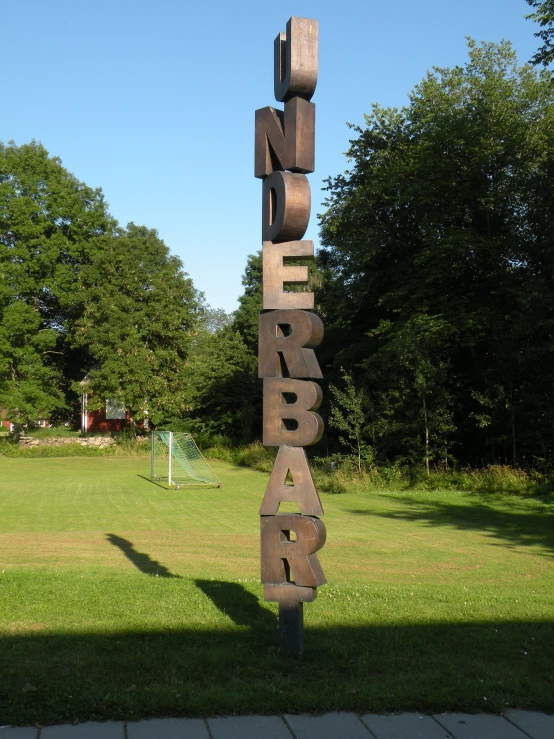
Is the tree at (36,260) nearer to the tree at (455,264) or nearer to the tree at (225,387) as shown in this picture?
the tree at (225,387)

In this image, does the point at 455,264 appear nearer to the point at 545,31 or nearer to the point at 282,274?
the point at 545,31

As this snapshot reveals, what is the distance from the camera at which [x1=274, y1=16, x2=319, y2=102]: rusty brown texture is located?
593 cm

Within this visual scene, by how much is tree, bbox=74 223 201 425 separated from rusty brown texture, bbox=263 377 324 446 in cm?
3638

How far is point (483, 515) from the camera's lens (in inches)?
736

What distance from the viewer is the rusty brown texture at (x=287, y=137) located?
19.7ft

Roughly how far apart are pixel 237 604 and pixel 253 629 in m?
0.98

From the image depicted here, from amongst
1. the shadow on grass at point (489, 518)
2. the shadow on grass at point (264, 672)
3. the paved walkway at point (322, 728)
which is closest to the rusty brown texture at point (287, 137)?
the shadow on grass at point (264, 672)

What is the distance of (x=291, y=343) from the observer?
19.4 feet

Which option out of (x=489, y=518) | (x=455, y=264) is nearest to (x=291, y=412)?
(x=489, y=518)

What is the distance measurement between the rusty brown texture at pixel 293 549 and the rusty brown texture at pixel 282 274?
1.59 m

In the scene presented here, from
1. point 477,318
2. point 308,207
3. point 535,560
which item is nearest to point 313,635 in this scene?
point 308,207

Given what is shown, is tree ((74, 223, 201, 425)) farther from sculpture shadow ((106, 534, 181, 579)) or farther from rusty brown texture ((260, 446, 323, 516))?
rusty brown texture ((260, 446, 323, 516))

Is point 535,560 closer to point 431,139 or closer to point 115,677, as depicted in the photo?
point 115,677

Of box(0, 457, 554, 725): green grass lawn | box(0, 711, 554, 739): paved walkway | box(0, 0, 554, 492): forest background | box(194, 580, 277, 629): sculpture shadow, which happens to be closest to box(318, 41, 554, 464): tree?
box(0, 0, 554, 492): forest background
